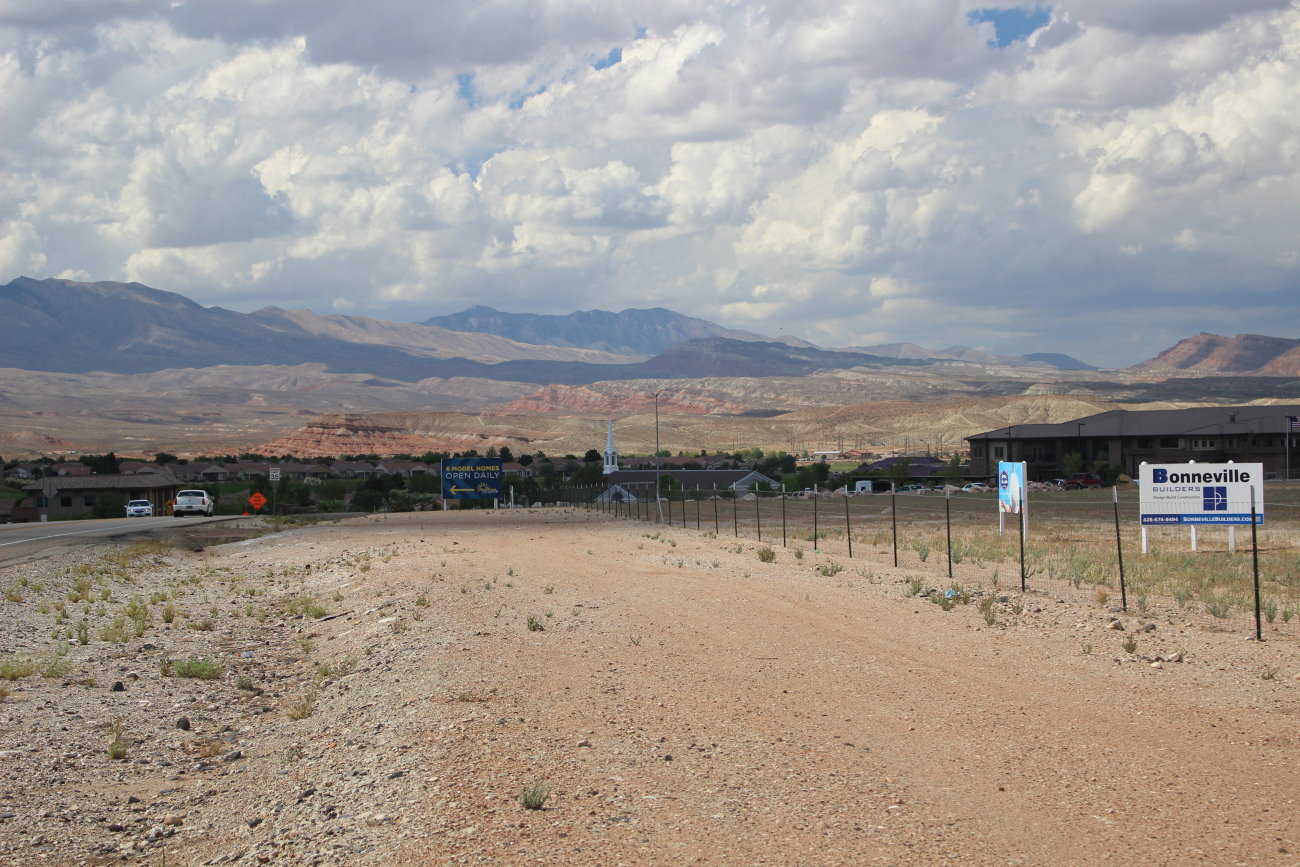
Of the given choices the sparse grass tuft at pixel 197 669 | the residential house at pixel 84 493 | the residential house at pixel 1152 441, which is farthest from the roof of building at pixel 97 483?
the sparse grass tuft at pixel 197 669

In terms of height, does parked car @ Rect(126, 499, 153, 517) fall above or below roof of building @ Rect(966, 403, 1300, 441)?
below

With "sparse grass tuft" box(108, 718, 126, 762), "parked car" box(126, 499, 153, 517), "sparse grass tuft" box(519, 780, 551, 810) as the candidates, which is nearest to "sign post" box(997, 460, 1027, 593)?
"sparse grass tuft" box(108, 718, 126, 762)

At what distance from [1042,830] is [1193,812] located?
1293 mm

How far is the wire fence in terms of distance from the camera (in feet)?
72.6

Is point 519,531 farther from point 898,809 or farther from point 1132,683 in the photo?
point 898,809

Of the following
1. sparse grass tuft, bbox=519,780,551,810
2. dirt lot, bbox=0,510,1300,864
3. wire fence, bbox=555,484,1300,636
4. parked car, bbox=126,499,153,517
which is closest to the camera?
dirt lot, bbox=0,510,1300,864

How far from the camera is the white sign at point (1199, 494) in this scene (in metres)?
27.5

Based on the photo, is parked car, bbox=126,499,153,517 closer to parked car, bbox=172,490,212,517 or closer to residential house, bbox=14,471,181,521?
parked car, bbox=172,490,212,517

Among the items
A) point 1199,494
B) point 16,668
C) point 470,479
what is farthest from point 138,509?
point 1199,494

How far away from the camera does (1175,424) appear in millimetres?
114125

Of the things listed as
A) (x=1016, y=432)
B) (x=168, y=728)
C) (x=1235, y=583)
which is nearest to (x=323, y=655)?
(x=168, y=728)

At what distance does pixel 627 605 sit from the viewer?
2080 cm

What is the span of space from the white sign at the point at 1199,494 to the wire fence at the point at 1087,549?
0.36m

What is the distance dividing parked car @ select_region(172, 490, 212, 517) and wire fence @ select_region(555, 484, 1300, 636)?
28514mm
